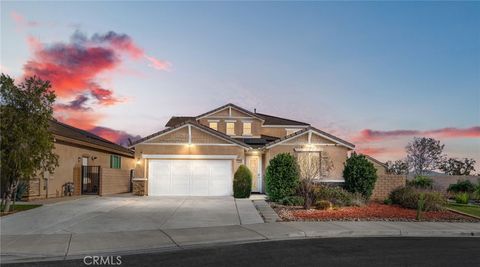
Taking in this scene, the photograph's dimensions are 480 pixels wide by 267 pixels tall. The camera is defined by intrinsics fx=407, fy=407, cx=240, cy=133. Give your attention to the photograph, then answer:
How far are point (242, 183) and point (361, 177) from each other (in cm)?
667

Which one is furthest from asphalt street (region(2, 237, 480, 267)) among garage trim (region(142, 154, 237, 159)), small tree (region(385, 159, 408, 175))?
small tree (region(385, 159, 408, 175))

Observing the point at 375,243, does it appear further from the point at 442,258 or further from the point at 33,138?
the point at 33,138

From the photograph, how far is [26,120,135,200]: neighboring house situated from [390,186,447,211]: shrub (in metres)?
17.1

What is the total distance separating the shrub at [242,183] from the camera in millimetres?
23627

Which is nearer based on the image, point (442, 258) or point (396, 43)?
point (442, 258)

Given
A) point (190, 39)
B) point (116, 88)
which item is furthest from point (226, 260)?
point (116, 88)

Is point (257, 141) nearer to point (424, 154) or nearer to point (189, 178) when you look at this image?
point (189, 178)

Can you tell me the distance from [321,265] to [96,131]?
3876cm

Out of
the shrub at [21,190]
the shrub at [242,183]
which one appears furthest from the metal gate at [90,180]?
the shrub at [242,183]

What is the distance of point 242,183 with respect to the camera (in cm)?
2372

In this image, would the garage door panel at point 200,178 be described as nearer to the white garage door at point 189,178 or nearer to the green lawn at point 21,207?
the white garage door at point 189,178

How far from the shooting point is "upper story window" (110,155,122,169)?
3297cm

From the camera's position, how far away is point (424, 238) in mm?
12234

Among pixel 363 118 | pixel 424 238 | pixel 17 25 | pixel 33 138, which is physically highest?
pixel 17 25
